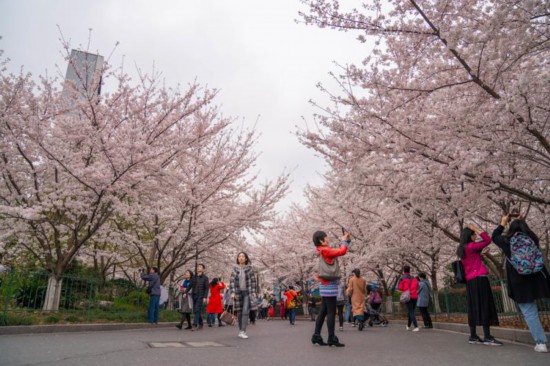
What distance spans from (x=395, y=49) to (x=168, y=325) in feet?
34.8

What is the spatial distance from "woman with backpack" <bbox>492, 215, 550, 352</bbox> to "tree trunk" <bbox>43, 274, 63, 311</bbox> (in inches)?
444

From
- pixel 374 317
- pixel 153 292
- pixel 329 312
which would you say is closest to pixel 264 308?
pixel 374 317

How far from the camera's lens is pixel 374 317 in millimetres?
14086

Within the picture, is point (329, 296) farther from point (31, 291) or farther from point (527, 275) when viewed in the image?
point (31, 291)

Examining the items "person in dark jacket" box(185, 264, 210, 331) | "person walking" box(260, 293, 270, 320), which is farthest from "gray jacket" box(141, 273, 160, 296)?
"person walking" box(260, 293, 270, 320)

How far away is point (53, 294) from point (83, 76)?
20.8 ft

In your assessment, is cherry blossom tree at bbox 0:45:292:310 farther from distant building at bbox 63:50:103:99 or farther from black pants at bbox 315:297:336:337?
black pants at bbox 315:297:336:337

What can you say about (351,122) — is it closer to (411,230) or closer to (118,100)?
(411,230)

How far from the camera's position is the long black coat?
5.05 m

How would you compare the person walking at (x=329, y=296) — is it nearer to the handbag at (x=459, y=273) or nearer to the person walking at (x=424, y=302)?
the handbag at (x=459, y=273)

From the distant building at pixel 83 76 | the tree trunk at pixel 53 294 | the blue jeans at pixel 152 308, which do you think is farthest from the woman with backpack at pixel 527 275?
the tree trunk at pixel 53 294

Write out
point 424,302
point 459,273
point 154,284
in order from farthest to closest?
point 154,284 → point 424,302 → point 459,273

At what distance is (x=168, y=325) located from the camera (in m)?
12.6

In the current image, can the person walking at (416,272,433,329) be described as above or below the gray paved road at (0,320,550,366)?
above
